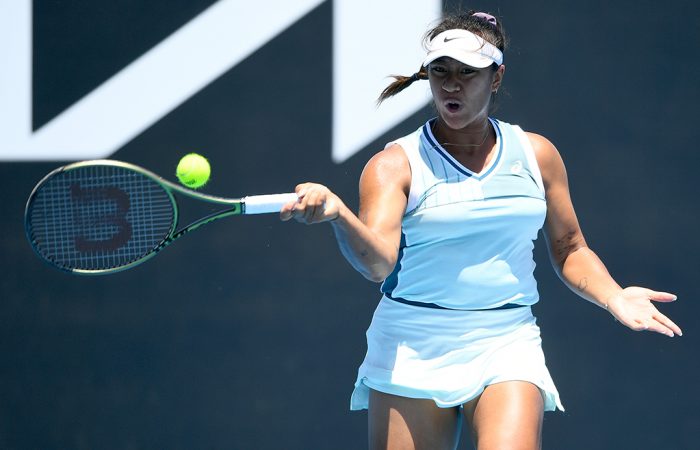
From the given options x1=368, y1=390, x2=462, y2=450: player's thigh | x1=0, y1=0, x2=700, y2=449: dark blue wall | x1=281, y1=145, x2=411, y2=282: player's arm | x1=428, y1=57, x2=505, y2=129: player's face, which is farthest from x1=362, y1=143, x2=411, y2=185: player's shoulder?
x1=0, y1=0, x2=700, y2=449: dark blue wall

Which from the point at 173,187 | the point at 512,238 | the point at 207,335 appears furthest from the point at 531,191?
the point at 207,335

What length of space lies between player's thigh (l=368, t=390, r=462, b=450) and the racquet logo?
2.53 ft

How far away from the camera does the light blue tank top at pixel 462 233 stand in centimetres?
274

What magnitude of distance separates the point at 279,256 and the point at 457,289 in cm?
145

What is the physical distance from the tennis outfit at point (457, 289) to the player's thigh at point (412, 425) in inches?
1.2

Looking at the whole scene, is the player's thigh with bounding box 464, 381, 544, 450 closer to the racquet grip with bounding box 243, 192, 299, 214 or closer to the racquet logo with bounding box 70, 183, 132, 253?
the racquet grip with bounding box 243, 192, 299, 214

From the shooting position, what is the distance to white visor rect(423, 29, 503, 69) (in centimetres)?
274

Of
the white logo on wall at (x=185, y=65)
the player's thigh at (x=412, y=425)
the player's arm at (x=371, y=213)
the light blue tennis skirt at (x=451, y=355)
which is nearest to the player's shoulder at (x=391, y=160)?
the player's arm at (x=371, y=213)

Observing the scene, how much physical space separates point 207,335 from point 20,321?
686 mm

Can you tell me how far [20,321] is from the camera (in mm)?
4086

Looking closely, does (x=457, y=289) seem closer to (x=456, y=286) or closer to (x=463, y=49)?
(x=456, y=286)

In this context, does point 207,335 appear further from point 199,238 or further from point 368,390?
point 368,390

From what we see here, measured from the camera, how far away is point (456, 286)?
2746 mm

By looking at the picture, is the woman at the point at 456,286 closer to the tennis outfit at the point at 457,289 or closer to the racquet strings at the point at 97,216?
the tennis outfit at the point at 457,289
